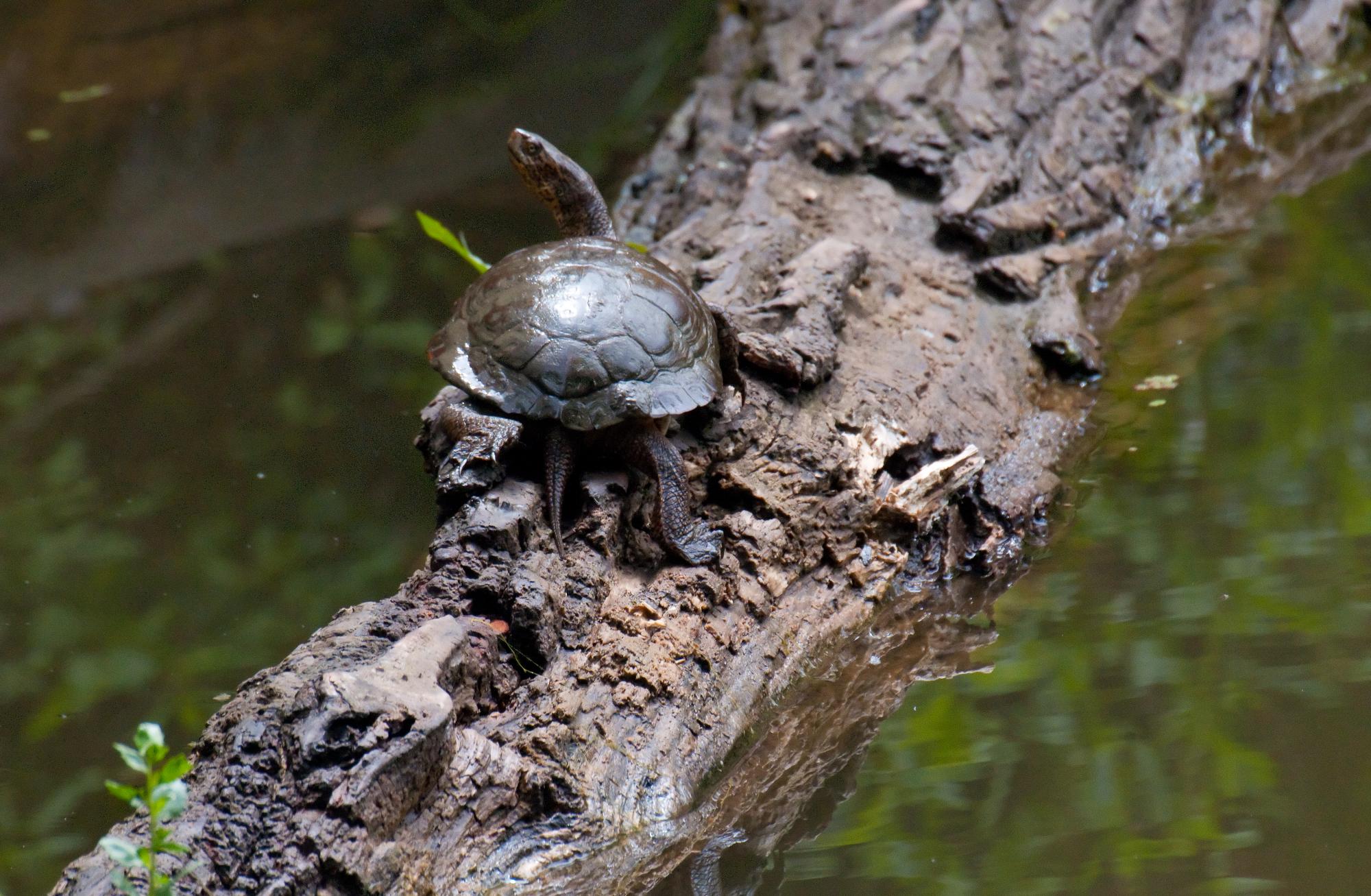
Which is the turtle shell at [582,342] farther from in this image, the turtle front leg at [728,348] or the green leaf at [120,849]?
the green leaf at [120,849]

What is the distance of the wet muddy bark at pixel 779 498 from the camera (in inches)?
73.1

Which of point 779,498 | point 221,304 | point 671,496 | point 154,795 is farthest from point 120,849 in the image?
point 221,304

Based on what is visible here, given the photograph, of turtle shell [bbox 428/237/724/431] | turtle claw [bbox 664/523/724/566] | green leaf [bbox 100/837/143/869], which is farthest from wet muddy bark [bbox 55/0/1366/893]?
green leaf [bbox 100/837/143/869]

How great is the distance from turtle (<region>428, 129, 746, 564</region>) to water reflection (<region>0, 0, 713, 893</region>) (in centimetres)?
77

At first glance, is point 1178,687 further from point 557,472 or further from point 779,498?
point 557,472

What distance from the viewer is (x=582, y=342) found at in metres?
2.47

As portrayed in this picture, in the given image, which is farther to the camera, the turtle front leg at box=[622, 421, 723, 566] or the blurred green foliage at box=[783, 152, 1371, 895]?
the turtle front leg at box=[622, 421, 723, 566]

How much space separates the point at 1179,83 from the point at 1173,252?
3.29 ft

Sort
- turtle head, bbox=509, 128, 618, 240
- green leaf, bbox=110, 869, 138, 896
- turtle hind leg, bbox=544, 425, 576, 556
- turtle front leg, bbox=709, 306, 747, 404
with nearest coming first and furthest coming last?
green leaf, bbox=110, 869, 138, 896, turtle hind leg, bbox=544, 425, 576, 556, turtle front leg, bbox=709, 306, 747, 404, turtle head, bbox=509, 128, 618, 240

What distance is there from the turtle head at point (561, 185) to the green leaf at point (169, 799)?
6.74ft

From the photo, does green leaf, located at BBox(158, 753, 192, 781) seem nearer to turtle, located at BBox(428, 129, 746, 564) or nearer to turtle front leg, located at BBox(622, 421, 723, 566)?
turtle, located at BBox(428, 129, 746, 564)

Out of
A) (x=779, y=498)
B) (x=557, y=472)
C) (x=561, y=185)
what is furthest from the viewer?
(x=561, y=185)

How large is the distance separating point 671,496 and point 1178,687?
1.03 m

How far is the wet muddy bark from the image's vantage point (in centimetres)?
186
